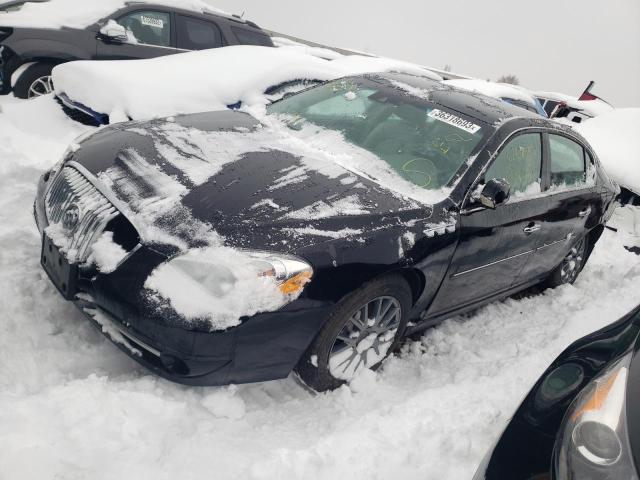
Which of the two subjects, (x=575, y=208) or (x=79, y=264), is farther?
(x=575, y=208)

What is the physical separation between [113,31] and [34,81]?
44.8 inches

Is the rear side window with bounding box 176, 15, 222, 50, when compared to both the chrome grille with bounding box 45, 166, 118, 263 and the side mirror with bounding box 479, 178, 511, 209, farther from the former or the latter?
the side mirror with bounding box 479, 178, 511, 209

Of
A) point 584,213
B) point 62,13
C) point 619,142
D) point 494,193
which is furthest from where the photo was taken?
point 619,142

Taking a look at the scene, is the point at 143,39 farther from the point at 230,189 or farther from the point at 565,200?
the point at 565,200

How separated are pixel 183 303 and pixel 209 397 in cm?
54

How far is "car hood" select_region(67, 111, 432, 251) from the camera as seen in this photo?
230cm

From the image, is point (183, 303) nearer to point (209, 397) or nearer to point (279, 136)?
point (209, 397)

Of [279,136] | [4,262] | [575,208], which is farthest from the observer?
[575,208]

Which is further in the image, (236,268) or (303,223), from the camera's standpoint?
(303,223)

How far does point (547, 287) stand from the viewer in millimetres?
4828

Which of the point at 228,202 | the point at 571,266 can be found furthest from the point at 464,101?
the point at 571,266

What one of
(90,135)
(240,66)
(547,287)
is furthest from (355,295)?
(240,66)

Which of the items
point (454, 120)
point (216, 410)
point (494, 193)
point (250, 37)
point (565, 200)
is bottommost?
point (216, 410)

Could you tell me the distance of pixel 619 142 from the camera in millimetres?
7445
